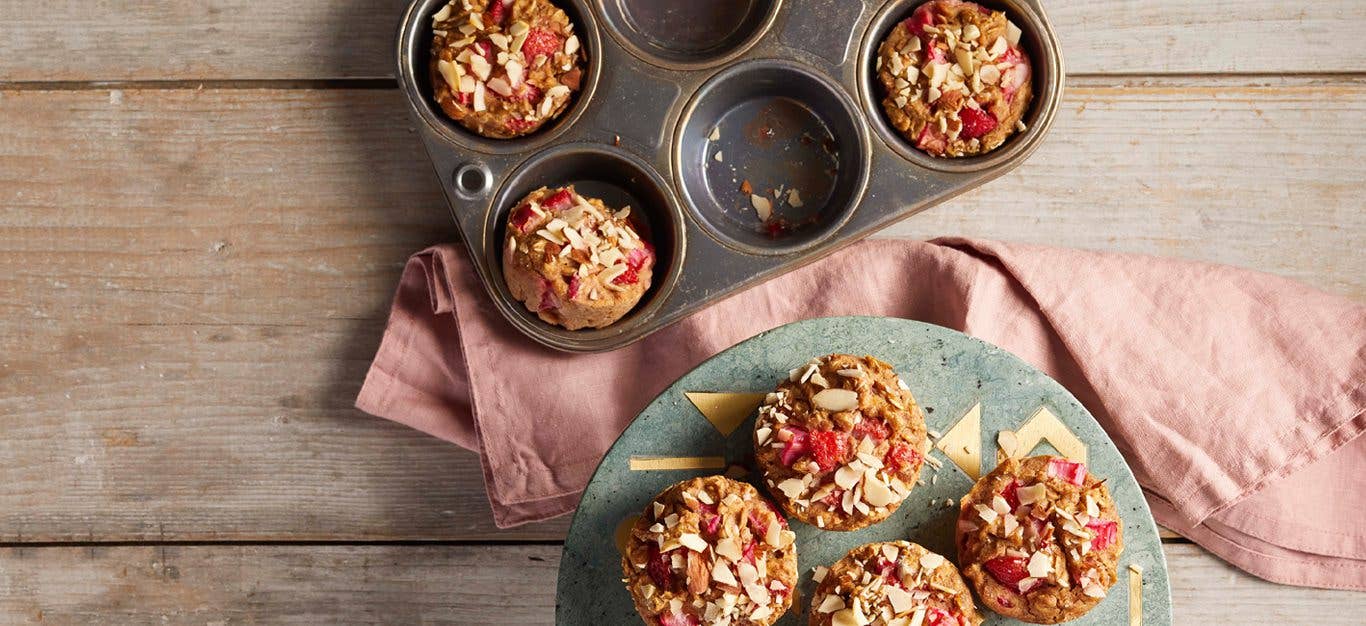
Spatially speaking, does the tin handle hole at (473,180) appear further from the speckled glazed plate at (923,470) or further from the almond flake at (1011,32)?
the almond flake at (1011,32)

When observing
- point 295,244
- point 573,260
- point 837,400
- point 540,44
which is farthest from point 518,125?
point 837,400

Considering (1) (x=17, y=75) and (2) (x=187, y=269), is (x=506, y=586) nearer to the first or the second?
(2) (x=187, y=269)

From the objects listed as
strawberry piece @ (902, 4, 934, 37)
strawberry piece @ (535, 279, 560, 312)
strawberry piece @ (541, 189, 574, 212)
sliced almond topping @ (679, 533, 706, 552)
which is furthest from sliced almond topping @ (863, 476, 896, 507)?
strawberry piece @ (902, 4, 934, 37)

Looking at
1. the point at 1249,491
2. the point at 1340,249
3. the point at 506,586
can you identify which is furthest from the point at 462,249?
the point at 1340,249

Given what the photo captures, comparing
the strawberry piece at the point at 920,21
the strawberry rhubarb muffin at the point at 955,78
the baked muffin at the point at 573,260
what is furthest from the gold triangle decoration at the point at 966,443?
the strawberry piece at the point at 920,21

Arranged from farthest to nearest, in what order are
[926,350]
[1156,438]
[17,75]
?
[17,75] < [1156,438] < [926,350]

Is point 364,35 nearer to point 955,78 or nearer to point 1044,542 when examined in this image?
point 955,78
